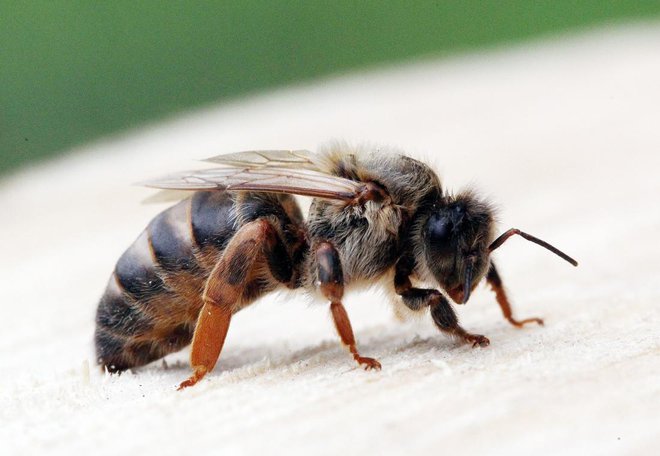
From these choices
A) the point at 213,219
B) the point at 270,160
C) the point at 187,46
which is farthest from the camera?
the point at 187,46

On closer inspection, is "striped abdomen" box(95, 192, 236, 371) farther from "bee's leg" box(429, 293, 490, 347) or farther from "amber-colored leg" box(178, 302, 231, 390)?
"bee's leg" box(429, 293, 490, 347)

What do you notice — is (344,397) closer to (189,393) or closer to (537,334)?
(189,393)

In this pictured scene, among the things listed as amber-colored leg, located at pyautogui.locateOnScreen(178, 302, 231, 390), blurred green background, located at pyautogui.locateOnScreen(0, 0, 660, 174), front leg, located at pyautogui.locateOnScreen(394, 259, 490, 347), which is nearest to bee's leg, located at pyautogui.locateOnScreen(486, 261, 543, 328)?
front leg, located at pyautogui.locateOnScreen(394, 259, 490, 347)

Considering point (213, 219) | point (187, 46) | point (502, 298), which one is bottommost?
point (502, 298)

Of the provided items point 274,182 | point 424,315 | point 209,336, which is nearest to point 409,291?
point 424,315

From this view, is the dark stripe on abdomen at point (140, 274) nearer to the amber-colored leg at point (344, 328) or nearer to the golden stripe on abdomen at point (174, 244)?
the golden stripe on abdomen at point (174, 244)

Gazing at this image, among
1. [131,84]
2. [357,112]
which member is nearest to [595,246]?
[357,112]

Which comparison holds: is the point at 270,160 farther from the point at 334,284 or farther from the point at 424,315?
the point at 424,315
